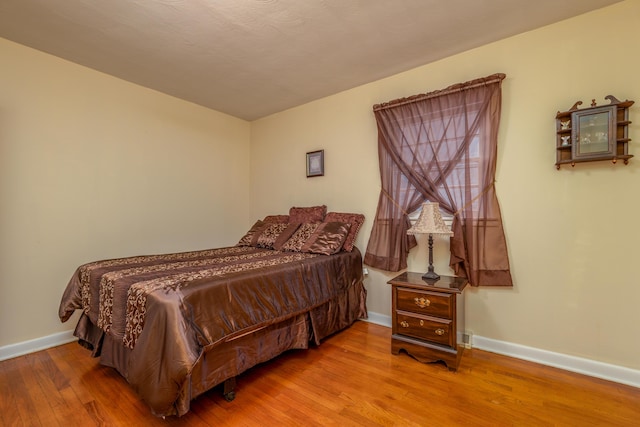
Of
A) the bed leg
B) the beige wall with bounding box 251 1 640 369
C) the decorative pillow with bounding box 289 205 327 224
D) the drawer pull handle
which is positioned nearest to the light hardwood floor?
the bed leg

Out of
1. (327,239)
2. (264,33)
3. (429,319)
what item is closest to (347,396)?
(429,319)

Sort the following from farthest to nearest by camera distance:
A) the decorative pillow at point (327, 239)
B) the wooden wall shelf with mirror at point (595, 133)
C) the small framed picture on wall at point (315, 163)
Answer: the small framed picture on wall at point (315, 163), the decorative pillow at point (327, 239), the wooden wall shelf with mirror at point (595, 133)

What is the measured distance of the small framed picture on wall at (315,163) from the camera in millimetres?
3367

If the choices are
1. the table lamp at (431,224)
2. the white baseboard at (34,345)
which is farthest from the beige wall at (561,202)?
the white baseboard at (34,345)

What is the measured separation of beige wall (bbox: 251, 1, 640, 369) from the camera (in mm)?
1861

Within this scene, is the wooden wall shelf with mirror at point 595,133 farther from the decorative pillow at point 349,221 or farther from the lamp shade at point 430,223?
the decorative pillow at point 349,221

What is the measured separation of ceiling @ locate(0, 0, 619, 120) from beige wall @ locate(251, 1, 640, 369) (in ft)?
0.58

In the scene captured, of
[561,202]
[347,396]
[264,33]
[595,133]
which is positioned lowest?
[347,396]

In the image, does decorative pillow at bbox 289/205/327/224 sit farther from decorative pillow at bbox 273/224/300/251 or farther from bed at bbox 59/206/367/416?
bed at bbox 59/206/367/416

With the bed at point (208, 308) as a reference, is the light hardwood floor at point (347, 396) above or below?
below

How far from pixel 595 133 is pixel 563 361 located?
5.31 ft

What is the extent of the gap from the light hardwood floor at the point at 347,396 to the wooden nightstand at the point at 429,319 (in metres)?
0.10

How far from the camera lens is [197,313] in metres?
1.51

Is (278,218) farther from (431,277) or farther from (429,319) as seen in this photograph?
(429,319)
